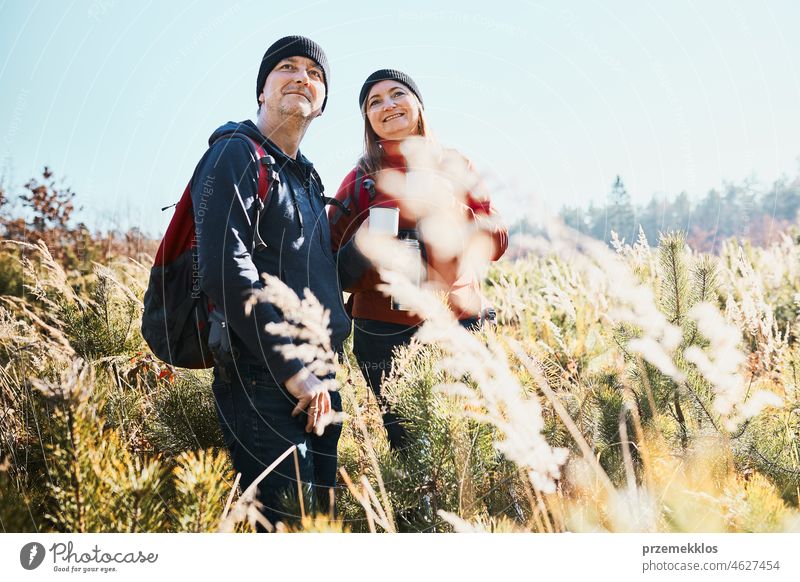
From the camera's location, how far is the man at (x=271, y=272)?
1798mm

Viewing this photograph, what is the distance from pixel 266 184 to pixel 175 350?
2.10ft

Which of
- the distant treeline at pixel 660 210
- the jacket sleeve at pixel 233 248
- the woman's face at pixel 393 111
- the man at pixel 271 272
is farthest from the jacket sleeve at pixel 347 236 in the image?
the distant treeline at pixel 660 210

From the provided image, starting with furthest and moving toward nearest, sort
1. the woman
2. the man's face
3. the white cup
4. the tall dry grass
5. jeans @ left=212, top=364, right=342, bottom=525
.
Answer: the woman
the white cup
the man's face
jeans @ left=212, top=364, right=342, bottom=525
the tall dry grass

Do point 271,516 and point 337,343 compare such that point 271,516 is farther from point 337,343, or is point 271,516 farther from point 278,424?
point 337,343

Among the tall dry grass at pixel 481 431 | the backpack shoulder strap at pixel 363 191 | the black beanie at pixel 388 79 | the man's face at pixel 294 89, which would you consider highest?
the black beanie at pixel 388 79

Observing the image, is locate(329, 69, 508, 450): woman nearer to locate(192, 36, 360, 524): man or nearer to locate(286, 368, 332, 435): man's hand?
locate(192, 36, 360, 524): man

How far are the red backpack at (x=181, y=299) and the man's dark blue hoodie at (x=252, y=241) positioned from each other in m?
0.04

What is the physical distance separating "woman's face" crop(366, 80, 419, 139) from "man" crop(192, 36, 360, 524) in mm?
425

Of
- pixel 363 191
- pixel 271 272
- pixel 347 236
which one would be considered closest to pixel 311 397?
pixel 271 272

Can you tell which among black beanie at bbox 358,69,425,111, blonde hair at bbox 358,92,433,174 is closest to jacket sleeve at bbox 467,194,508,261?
blonde hair at bbox 358,92,433,174

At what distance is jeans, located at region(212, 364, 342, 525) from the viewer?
6.18ft

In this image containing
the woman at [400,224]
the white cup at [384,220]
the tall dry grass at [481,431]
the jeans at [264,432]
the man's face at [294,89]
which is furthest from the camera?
the woman at [400,224]

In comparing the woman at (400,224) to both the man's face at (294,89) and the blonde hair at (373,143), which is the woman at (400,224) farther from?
the man's face at (294,89)
